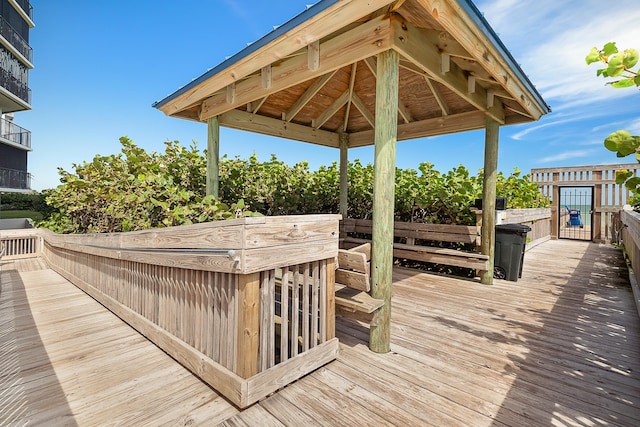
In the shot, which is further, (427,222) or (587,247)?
(587,247)

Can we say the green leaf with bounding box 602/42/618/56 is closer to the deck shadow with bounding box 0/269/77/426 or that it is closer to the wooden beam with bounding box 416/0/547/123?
the wooden beam with bounding box 416/0/547/123

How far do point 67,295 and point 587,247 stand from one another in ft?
39.6

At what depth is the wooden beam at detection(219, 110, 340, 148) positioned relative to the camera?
4707 mm

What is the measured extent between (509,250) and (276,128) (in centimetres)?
448

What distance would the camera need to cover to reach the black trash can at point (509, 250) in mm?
4812

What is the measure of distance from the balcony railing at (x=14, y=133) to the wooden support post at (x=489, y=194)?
2552 cm

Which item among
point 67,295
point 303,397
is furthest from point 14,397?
point 67,295

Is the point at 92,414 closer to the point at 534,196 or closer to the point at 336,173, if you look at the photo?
the point at 336,173

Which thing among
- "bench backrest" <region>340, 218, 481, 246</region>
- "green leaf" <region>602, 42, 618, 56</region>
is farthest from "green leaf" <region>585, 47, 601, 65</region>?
"bench backrest" <region>340, 218, 481, 246</region>

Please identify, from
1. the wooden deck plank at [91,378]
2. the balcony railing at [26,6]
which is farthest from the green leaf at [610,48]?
the balcony railing at [26,6]

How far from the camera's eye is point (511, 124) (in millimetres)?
4852

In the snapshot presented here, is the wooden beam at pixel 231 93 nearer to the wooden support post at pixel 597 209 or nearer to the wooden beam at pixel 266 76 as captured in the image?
the wooden beam at pixel 266 76

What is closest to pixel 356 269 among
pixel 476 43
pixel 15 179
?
pixel 476 43

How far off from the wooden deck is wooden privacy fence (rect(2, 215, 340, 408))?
142 millimetres
